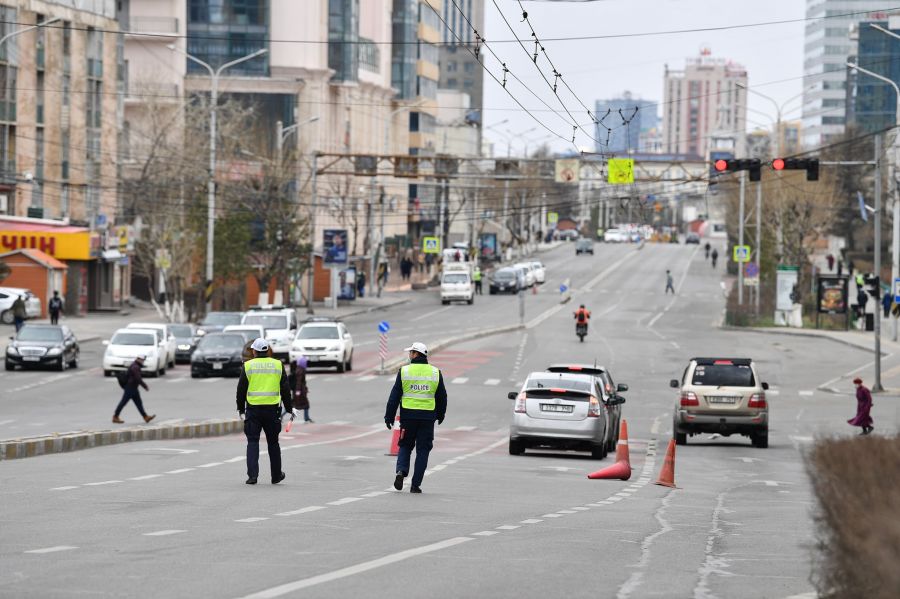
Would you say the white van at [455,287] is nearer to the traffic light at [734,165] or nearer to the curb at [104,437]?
the traffic light at [734,165]

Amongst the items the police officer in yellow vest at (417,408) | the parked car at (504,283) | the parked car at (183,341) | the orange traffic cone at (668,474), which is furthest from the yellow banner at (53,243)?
the police officer in yellow vest at (417,408)

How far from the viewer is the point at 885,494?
705cm

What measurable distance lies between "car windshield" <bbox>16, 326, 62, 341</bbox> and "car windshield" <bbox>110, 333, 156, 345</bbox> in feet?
7.24

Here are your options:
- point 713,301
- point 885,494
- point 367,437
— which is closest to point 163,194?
point 713,301

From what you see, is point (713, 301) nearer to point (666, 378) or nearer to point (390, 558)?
point (666, 378)

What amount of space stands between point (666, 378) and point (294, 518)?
123 ft

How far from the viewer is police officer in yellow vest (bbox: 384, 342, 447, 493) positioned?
56.5 ft

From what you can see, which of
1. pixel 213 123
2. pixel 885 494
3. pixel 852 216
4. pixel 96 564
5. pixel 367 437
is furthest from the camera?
pixel 852 216

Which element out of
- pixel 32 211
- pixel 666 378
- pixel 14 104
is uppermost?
pixel 14 104

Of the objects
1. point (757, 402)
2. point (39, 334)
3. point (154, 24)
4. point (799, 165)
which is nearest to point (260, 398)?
point (757, 402)

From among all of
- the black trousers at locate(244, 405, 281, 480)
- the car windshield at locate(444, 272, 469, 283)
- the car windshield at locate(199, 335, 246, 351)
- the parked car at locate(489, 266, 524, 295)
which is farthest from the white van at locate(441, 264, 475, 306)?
the black trousers at locate(244, 405, 281, 480)

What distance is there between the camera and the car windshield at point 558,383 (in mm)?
25875

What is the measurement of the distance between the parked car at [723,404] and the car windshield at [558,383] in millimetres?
4482

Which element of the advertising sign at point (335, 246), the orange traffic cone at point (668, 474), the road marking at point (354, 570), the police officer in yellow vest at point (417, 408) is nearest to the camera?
the road marking at point (354, 570)
